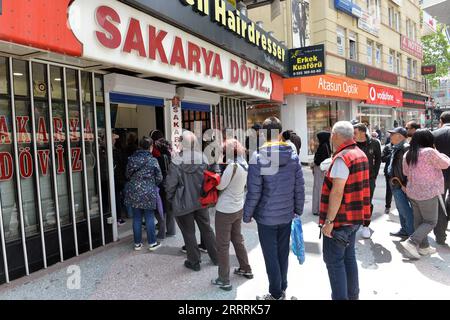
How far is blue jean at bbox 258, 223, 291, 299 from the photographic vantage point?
10.3 feet

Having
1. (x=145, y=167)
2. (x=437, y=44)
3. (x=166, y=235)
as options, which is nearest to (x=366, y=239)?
(x=166, y=235)

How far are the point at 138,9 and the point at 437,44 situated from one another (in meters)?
30.4

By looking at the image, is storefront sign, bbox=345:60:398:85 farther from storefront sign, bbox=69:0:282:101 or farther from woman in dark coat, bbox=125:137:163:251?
woman in dark coat, bbox=125:137:163:251

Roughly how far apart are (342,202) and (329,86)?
1118 cm

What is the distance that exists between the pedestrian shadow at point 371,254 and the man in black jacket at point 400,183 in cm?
54

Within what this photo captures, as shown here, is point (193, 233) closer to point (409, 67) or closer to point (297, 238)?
point (297, 238)

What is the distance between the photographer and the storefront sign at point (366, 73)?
48.2 feet

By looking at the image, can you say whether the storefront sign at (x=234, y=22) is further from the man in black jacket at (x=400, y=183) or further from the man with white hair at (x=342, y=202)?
the man with white hair at (x=342, y=202)

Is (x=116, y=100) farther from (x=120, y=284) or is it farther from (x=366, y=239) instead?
(x=366, y=239)

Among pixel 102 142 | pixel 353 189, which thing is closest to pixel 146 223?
pixel 102 142

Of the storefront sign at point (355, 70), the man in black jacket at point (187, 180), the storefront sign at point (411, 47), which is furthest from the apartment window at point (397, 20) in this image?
the man in black jacket at point (187, 180)

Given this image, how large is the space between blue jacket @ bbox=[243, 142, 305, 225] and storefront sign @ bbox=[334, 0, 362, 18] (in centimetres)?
1302

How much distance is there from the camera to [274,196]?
3080 mm
